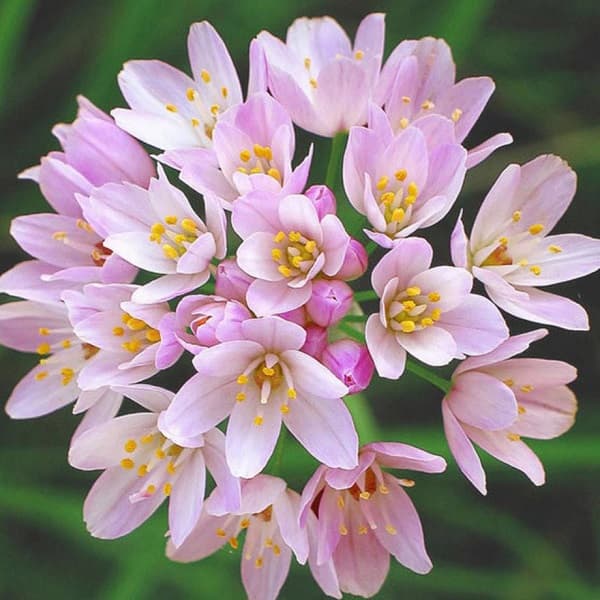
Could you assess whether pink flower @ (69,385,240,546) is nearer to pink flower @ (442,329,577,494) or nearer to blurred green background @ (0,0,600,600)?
pink flower @ (442,329,577,494)

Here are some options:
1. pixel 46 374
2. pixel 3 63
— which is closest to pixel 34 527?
pixel 46 374

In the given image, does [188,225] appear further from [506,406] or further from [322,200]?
[506,406]

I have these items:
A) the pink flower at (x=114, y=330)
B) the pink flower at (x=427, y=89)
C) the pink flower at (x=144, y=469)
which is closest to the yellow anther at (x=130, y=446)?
the pink flower at (x=144, y=469)

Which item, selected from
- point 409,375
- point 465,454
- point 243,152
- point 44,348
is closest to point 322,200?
point 243,152

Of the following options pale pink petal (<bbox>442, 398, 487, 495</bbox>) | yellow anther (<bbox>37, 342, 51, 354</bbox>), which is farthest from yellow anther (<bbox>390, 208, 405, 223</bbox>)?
yellow anther (<bbox>37, 342, 51, 354</bbox>)

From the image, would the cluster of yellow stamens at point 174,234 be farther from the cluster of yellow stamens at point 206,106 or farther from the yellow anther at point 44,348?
the yellow anther at point 44,348

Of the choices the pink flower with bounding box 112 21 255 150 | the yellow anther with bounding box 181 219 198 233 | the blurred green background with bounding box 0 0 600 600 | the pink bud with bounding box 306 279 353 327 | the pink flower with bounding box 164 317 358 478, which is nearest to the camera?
Result: the pink flower with bounding box 164 317 358 478
